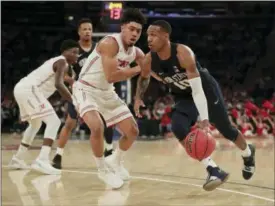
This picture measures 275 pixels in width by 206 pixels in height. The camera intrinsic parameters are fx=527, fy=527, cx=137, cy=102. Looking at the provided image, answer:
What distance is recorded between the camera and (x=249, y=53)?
56.6 feet

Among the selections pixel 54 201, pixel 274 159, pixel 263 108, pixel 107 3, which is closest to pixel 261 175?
pixel 274 159

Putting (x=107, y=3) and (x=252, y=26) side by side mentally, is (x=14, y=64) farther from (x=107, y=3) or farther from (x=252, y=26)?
(x=252, y=26)

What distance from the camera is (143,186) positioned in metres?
5.50

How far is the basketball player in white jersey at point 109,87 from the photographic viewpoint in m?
4.86

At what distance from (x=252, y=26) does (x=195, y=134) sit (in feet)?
45.8

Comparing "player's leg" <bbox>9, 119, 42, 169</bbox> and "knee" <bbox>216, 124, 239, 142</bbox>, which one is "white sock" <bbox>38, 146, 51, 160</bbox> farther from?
"knee" <bbox>216, 124, 239, 142</bbox>

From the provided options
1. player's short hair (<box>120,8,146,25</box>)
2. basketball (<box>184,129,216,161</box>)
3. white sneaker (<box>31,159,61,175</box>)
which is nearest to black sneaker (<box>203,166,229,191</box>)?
basketball (<box>184,129,216,161</box>)

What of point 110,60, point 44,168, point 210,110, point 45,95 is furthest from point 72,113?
point 210,110

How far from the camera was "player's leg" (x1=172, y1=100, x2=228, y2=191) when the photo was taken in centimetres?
454

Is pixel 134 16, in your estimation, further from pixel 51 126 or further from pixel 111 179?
pixel 51 126

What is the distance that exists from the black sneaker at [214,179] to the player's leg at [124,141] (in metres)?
1.04

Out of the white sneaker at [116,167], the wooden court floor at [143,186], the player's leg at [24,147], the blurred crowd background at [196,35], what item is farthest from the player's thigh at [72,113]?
the blurred crowd background at [196,35]

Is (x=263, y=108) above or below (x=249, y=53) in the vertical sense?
below

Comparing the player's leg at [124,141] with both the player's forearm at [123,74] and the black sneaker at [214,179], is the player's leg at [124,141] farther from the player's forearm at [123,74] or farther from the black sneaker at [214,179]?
the black sneaker at [214,179]
